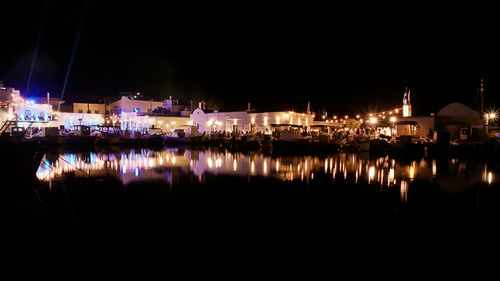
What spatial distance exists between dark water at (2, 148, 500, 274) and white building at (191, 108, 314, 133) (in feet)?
79.6

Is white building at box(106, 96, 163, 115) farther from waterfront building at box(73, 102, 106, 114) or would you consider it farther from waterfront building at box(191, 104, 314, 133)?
waterfront building at box(191, 104, 314, 133)

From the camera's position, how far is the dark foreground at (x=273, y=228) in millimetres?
4137

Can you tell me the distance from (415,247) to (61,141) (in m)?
30.4

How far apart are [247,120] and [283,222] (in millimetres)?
33056

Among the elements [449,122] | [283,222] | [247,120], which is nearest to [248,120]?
[247,120]

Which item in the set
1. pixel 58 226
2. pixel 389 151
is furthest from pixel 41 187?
pixel 389 151

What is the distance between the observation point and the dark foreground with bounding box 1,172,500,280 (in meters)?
4.14

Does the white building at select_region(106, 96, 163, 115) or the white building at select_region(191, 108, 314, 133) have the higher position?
the white building at select_region(106, 96, 163, 115)

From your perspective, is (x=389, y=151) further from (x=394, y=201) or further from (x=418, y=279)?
(x=418, y=279)

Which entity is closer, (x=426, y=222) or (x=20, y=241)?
(x=20, y=241)

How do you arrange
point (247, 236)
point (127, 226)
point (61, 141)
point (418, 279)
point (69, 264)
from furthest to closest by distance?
1. point (61, 141)
2. point (127, 226)
3. point (247, 236)
4. point (69, 264)
5. point (418, 279)

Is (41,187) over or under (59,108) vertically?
under

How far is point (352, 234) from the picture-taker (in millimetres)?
5121

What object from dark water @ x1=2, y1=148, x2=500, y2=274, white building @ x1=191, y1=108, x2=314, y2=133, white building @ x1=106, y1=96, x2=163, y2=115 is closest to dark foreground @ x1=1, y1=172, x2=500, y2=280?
dark water @ x1=2, y1=148, x2=500, y2=274
